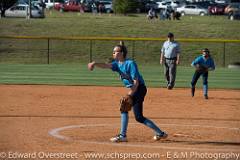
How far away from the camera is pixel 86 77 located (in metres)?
30.7

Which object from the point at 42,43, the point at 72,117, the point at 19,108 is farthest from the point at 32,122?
the point at 42,43

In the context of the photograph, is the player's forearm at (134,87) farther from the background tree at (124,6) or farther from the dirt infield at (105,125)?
the background tree at (124,6)

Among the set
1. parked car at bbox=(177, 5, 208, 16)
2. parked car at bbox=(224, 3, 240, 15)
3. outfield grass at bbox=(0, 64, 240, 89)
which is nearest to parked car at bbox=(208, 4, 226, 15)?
parked car at bbox=(177, 5, 208, 16)

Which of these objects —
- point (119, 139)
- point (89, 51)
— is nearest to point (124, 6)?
point (89, 51)

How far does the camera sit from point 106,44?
46125mm

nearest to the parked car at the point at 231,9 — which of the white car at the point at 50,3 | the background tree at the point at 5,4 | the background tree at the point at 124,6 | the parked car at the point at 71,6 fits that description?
the background tree at the point at 124,6

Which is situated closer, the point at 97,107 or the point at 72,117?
the point at 72,117

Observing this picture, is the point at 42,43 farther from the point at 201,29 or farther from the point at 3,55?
the point at 201,29

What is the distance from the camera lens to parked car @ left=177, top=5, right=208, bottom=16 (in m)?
74.1

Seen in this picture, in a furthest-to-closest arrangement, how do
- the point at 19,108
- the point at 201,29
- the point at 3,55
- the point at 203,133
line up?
the point at 201,29 < the point at 3,55 < the point at 19,108 < the point at 203,133

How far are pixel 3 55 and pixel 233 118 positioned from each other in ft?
90.0

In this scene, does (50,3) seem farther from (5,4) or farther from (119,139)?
(119,139)

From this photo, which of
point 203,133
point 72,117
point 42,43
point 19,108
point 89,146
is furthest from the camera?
point 42,43

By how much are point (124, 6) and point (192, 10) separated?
992 cm
